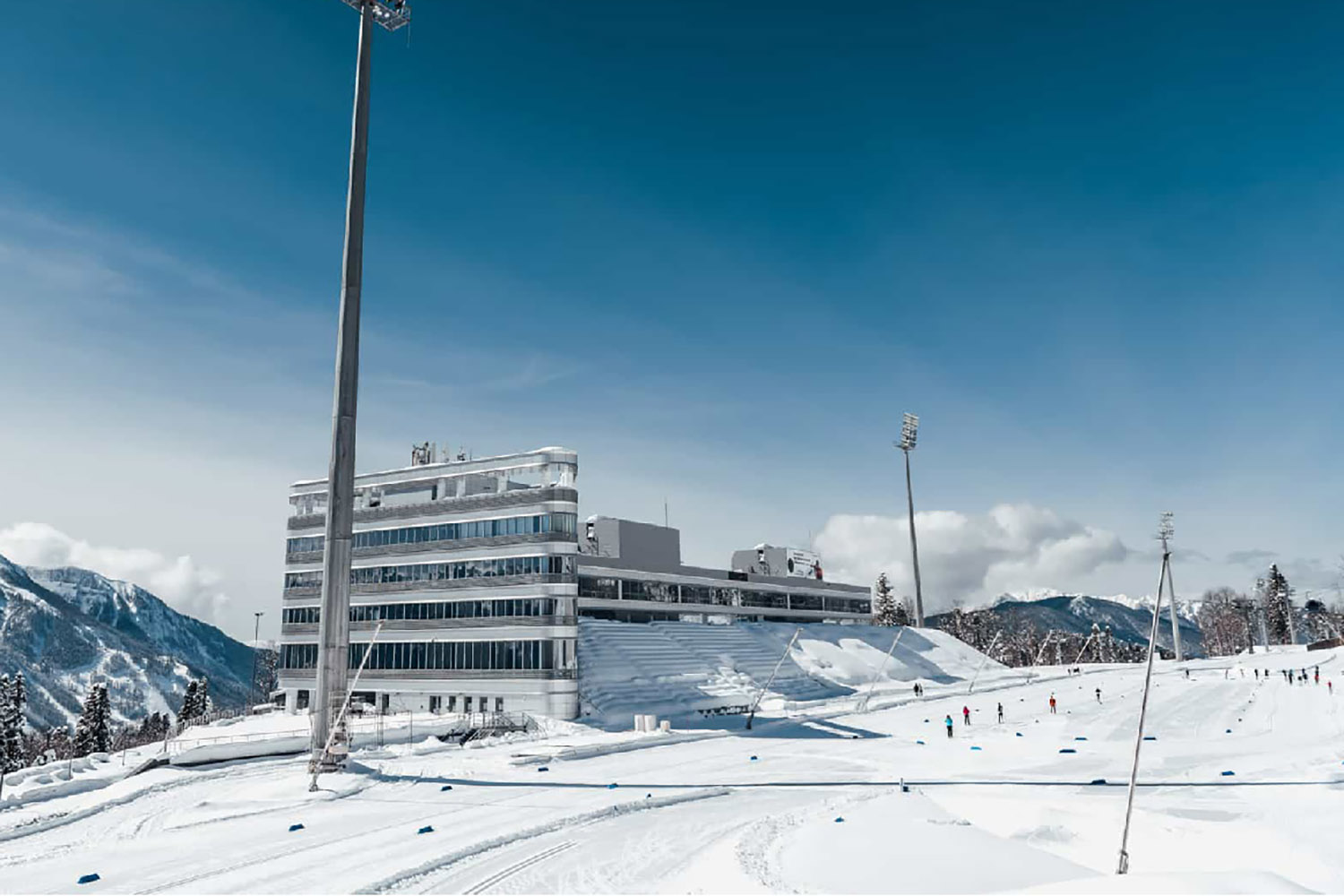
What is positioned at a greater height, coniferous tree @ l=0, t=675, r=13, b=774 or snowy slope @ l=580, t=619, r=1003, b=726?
snowy slope @ l=580, t=619, r=1003, b=726

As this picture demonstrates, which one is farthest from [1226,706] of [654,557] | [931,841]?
[931,841]

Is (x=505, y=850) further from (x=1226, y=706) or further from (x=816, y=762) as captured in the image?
(x=1226, y=706)

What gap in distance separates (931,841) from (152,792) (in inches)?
1227

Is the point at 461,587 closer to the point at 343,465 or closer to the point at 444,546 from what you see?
the point at 444,546

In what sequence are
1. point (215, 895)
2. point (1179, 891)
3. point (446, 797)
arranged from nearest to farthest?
point (1179, 891) → point (215, 895) → point (446, 797)

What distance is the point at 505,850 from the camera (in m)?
25.1

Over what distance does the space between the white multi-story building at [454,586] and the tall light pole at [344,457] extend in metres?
26.0

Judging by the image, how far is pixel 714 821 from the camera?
97.4 ft

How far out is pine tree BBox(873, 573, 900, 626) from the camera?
186m

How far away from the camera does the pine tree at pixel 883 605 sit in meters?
186

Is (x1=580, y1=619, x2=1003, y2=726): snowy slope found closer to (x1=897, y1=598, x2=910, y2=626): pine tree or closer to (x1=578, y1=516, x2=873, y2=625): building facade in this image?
(x1=578, y1=516, x2=873, y2=625): building facade

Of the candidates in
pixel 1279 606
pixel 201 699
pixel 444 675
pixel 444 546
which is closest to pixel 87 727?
pixel 201 699

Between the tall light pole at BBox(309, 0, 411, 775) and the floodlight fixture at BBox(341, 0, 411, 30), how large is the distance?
0.15 metres

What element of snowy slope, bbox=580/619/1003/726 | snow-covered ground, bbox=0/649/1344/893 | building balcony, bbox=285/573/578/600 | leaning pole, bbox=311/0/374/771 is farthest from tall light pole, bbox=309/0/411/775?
snowy slope, bbox=580/619/1003/726
